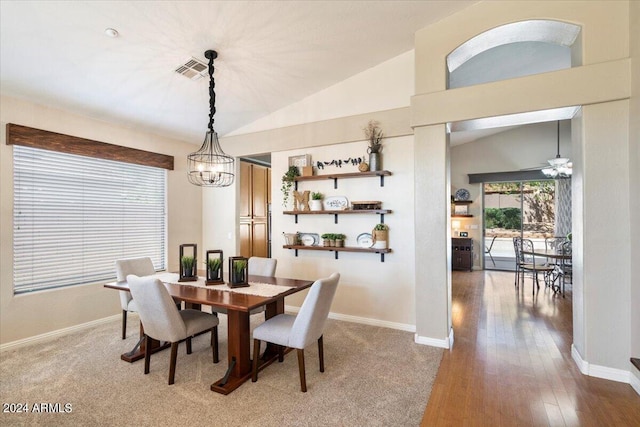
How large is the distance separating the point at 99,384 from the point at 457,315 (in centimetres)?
411

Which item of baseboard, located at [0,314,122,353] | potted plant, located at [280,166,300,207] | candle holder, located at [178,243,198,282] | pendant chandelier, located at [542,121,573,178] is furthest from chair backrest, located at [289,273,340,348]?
pendant chandelier, located at [542,121,573,178]

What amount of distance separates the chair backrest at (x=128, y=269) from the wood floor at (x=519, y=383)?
10.3ft

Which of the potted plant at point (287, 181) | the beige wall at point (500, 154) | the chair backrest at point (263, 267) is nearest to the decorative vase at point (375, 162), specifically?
the potted plant at point (287, 181)

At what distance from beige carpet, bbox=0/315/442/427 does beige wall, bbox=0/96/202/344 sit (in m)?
0.30

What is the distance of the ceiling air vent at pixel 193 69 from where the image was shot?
3273 mm

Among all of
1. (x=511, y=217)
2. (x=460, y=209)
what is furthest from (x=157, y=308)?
(x=511, y=217)

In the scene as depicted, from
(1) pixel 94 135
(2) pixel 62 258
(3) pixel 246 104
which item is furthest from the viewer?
(3) pixel 246 104

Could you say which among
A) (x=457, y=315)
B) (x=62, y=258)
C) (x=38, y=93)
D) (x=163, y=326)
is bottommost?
(x=457, y=315)

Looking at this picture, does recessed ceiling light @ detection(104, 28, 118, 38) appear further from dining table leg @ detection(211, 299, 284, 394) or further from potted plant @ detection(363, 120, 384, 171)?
potted plant @ detection(363, 120, 384, 171)

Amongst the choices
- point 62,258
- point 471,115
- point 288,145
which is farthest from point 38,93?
point 471,115

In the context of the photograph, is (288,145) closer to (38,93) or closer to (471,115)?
(471,115)

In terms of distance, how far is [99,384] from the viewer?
2.59 meters

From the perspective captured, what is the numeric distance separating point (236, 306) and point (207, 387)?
30.6 inches

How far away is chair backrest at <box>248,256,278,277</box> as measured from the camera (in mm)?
3520
